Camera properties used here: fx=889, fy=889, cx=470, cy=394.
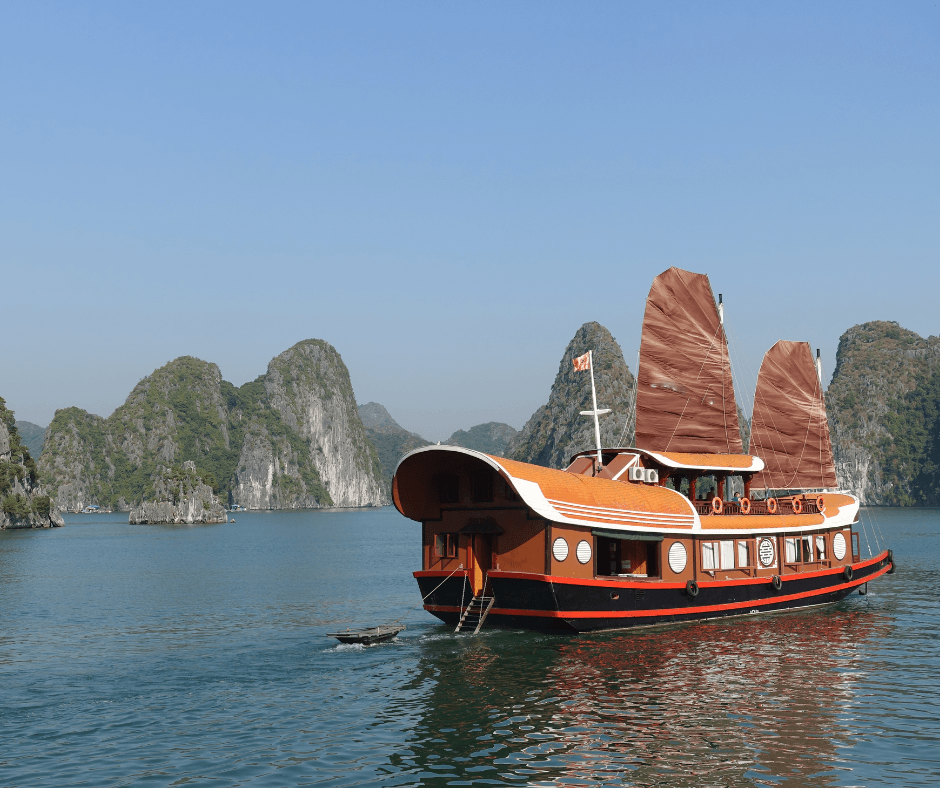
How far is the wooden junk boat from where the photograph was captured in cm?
2459

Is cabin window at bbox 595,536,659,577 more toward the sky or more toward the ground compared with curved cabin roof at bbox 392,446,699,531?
more toward the ground

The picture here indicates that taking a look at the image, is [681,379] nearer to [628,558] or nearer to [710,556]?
[710,556]

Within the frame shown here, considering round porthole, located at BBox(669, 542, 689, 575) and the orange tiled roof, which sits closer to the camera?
the orange tiled roof

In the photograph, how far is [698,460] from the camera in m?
30.9

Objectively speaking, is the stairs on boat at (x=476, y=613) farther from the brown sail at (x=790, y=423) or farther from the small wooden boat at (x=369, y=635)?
the brown sail at (x=790, y=423)

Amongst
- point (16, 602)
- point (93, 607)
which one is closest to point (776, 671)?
point (93, 607)

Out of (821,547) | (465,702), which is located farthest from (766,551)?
(465,702)

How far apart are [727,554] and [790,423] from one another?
A: 540 inches

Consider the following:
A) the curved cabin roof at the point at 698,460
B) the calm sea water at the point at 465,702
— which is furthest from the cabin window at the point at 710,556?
the curved cabin roof at the point at 698,460

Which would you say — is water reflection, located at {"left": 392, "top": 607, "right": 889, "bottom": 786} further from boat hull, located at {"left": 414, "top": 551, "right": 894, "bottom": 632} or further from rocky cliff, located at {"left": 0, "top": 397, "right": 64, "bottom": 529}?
rocky cliff, located at {"left": 0, "top": 397, "right": 64, "bottom": 529}

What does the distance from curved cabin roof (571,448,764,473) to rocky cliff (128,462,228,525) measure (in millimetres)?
143979

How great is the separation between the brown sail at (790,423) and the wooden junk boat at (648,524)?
355 cm

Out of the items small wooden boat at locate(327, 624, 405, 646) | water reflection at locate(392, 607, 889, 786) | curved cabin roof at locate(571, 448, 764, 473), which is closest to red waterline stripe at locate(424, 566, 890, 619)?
water reflection at locate(392, 607, 889, 786)

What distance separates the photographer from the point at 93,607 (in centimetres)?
3819
